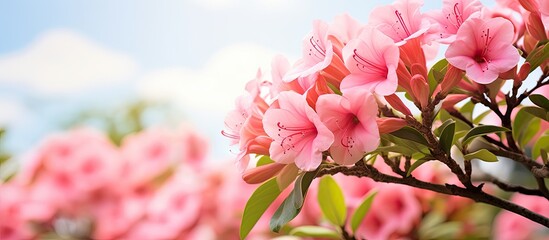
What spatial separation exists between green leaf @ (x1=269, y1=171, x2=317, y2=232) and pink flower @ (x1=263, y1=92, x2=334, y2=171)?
0.03m

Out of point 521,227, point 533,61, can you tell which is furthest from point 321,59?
point 521,227

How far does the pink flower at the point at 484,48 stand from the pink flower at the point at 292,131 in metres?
0.10

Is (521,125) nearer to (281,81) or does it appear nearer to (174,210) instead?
(281,81)

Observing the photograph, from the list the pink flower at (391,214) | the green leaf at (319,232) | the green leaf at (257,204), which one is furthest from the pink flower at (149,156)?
the green leaf at (257,204)

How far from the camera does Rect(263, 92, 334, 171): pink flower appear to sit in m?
0.46

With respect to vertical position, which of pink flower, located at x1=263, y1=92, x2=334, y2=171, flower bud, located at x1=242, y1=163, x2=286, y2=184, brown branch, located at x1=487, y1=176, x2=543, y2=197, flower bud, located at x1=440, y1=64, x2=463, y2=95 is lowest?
brown branch, located at x1=487, y1=176, x2=543, y2=197

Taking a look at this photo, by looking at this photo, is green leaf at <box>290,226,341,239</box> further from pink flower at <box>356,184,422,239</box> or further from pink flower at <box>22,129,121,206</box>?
pink flower at <box>22,129,121,206</box>

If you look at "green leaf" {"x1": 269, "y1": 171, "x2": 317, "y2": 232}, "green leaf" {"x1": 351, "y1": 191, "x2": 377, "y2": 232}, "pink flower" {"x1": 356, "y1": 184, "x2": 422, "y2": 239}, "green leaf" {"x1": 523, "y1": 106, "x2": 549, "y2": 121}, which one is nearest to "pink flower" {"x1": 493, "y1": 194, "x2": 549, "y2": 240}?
"pink flower" {"x1": 356, "y1": 184, "x2": 422, "y2": 239}

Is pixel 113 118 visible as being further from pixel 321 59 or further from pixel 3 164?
pixel 321 59

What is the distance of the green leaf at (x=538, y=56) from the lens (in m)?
0.50

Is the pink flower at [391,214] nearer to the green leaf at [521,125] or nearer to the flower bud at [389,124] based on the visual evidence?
the green leaf at [521,125]

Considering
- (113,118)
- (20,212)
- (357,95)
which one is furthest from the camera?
(113,118)

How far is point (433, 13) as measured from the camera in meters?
0.49

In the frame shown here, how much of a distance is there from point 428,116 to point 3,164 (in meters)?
0.94
